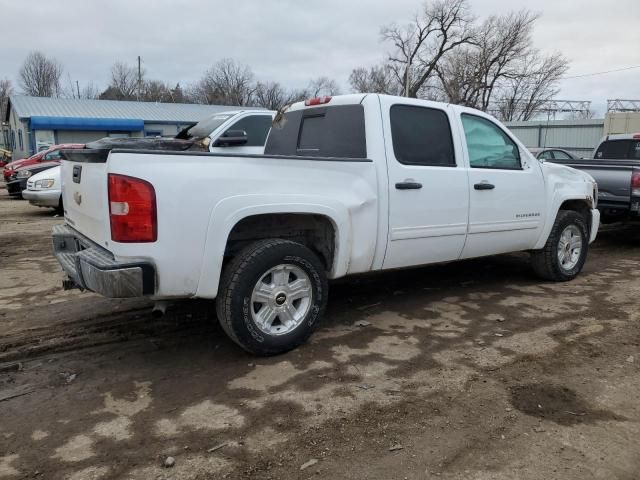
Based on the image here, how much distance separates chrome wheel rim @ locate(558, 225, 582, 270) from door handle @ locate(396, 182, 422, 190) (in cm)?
250

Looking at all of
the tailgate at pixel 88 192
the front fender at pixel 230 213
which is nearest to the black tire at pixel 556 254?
the front fender at pixel 230 213

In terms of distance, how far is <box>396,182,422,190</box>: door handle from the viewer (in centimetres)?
448

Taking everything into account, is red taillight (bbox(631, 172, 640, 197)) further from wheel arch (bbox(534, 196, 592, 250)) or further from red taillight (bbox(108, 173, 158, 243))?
red taillight (bbox(108, 173, 158, 243))

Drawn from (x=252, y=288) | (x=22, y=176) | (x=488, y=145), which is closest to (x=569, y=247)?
(x=488, y=145)

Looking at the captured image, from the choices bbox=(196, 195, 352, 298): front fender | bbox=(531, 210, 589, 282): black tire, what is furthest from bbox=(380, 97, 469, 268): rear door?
bbox=(531, 210, 589, 282): black tire

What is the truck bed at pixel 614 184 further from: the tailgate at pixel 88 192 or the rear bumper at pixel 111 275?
the tailgate at pixel 88 192

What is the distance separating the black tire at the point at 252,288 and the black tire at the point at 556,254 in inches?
126

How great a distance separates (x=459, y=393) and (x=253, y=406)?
1313 mm

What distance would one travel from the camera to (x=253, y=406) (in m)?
3.30

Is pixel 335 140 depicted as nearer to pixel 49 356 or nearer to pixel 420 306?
pixel 420 306

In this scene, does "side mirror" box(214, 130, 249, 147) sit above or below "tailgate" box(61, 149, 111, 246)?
above

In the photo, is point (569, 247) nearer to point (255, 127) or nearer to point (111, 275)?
point (111, 275)

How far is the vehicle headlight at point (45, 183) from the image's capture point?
1199cm

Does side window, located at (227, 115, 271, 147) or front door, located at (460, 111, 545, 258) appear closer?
front door, located at (460, 111, 545, 258)
